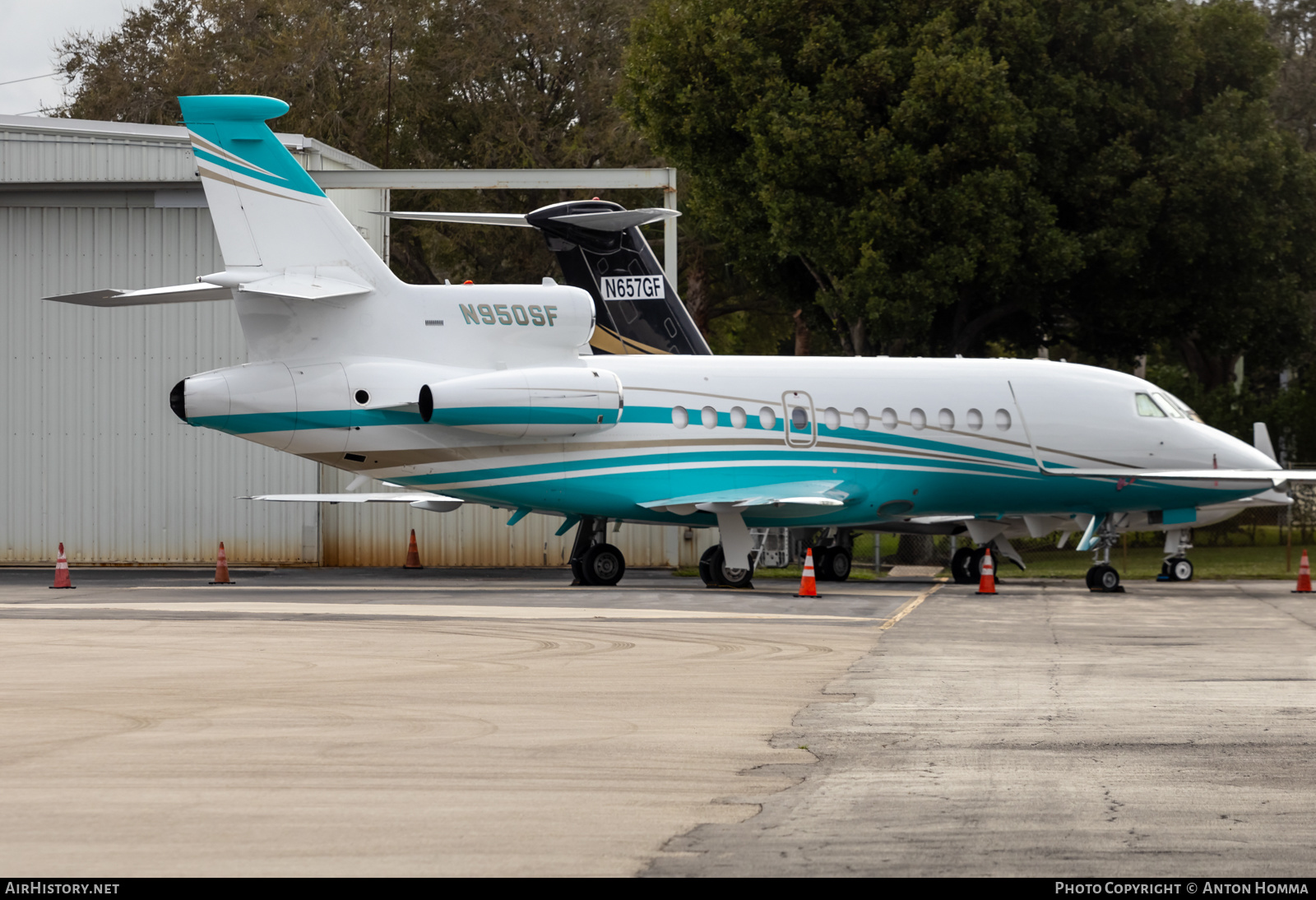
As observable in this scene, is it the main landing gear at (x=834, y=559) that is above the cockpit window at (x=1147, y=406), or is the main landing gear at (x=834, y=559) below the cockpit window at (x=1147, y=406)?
below

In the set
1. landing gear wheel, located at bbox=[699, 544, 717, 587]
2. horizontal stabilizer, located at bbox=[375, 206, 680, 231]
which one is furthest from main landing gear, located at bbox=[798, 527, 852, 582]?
horizontal stabilizer, located at bbox=[375, 206, 680, 231]

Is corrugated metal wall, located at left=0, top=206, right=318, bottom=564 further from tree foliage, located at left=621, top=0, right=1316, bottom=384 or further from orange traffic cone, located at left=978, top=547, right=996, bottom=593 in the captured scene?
orange traffic cone, located at left=978, top=547, right=996, bottom=593

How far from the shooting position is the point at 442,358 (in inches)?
847

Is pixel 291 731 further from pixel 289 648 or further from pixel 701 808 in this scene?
pixel 289 648

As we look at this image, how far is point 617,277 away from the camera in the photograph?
→ 26.1m

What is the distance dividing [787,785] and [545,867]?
2018 millimetres

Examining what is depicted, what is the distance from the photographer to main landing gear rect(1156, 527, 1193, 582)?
25.9 meters

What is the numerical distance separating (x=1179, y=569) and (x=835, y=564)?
18.6 feet

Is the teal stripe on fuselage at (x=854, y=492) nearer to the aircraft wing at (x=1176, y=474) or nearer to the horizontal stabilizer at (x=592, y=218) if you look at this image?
the aircraft wing at (x=1176, y=474)

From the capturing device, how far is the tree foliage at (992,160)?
30.8m

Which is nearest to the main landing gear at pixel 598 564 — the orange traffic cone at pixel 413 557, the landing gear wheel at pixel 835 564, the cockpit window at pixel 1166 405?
the landing gear wheel at pixel 835 564

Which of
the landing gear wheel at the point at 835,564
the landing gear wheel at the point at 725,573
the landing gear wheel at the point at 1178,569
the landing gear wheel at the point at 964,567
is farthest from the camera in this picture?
the landing gear wheel at the point at 835,564

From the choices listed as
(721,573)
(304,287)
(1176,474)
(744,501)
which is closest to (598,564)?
(721,573)

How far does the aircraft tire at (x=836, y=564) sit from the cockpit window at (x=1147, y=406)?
5450 millimetres
